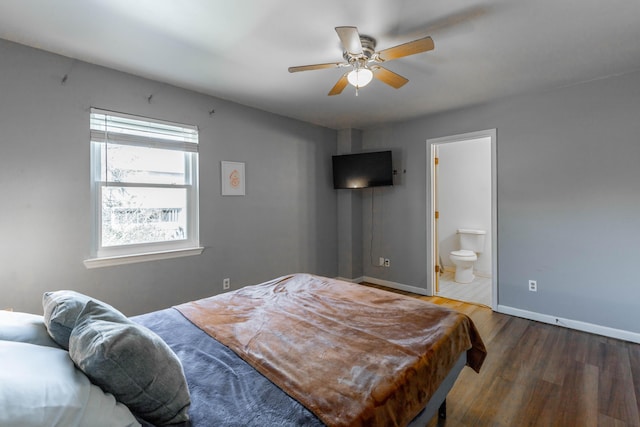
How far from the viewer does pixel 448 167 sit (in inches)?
213

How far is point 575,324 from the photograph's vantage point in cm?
301

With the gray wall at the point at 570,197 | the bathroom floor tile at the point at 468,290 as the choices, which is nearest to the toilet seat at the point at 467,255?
the bathroom floor tile at the point at 468,290

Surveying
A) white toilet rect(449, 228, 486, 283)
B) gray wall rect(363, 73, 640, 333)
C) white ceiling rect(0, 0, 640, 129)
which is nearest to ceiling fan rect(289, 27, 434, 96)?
white ceiling rect(0, 0, 640, 129)

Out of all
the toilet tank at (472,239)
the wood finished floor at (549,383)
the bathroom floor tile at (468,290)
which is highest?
the toilet tank at (472,239)

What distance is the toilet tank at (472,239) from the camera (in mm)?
5086

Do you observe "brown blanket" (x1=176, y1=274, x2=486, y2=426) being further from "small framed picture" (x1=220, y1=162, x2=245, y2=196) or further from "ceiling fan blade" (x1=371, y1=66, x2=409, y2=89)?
"ceiling fan blade" (x1=371, y1=66, x2=409, y2=89)

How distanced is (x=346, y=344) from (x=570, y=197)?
9.86 ft

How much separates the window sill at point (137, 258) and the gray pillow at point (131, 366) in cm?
183

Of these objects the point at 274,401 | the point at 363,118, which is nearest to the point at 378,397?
the point at 274,401

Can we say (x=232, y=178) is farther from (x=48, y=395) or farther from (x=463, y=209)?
(x=463, y=209)

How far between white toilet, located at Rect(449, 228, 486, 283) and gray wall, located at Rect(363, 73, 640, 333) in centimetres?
124

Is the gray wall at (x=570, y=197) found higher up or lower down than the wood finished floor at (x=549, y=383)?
higher up

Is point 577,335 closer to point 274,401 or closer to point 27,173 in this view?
point 274,401

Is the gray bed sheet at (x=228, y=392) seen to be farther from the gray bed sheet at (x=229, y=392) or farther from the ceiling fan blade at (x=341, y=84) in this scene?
the ceiling fan blade at (x=341, y=84)
